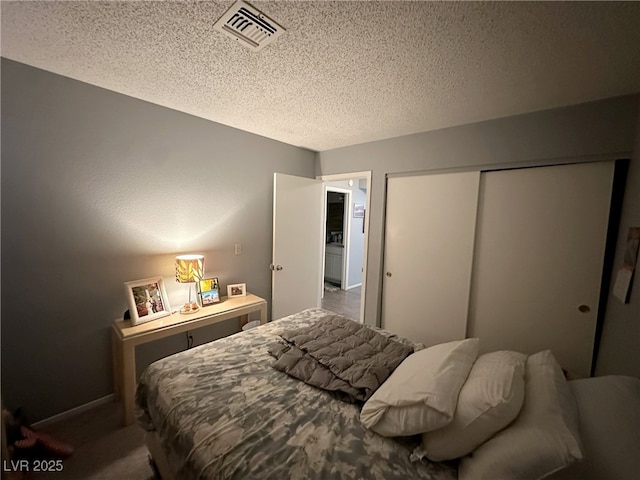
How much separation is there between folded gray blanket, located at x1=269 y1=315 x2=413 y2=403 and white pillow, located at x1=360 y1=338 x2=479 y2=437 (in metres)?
0.15

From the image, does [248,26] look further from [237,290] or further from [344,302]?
[344,302]

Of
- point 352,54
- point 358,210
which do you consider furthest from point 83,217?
point 358,210

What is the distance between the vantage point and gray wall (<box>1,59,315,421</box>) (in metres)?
1.58

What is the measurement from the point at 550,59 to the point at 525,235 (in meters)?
1.25

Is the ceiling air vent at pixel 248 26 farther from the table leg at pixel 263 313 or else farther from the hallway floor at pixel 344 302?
the hallway floor at pixel 344 302

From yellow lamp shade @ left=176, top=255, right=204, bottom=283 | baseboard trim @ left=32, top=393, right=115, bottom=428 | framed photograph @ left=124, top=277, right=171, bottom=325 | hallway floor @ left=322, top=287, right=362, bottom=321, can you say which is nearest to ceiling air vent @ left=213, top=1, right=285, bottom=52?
yellow lamp shade @ left=176, top=255, right=204, bottom=283

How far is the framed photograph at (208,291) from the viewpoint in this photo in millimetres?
2338

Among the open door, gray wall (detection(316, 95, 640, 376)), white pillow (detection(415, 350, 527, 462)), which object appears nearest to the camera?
white pillow (detection(415, 350, 527, 462))

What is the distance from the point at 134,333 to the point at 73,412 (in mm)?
769

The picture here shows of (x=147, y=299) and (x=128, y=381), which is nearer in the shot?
(x=128, y=381)

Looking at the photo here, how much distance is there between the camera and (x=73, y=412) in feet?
5.99

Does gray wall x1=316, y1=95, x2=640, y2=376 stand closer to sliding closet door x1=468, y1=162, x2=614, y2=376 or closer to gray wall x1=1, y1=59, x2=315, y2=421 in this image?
sliding closet door x1=468, y1=162, x2=614, y2=376

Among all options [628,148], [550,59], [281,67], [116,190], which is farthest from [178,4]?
[628,148]

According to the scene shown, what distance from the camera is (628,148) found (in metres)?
1.65
